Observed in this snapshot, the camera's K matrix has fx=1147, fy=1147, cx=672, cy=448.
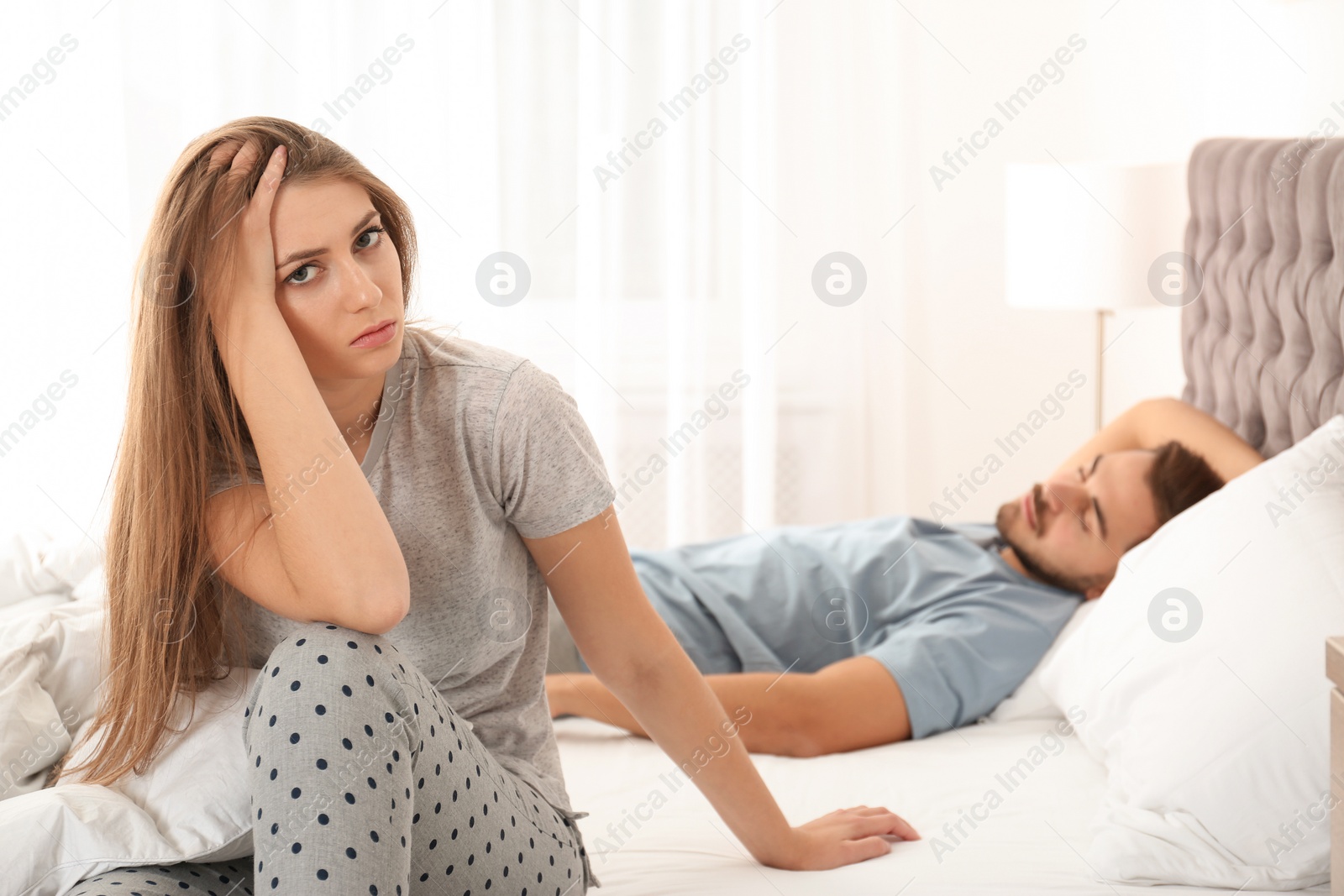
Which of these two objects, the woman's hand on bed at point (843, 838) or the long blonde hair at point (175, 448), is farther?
the woman's hand on bed at point (843, 838)

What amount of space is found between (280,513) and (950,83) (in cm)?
235

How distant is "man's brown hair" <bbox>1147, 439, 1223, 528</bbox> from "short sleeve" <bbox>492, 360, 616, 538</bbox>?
112 cm

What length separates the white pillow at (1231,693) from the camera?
45.5 inches

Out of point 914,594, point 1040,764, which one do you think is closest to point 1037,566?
point 914,594

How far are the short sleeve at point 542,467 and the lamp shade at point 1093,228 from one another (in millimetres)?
1507

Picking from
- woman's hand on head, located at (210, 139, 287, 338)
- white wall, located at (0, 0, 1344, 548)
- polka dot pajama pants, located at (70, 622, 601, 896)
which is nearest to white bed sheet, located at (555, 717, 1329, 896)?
polka dot pajama pants, located at (70, 622, 601, 896)

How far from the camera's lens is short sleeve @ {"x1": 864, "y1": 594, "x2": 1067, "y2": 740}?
1.59m

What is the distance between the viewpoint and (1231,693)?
122 cm

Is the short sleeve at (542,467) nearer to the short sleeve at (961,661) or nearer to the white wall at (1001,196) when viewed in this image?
the short sleeve at (961,661)

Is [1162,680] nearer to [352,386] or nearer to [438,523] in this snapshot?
[438,523]

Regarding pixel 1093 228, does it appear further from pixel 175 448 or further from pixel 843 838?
pixel 175 448

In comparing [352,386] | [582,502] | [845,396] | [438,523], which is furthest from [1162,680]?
[845,396]

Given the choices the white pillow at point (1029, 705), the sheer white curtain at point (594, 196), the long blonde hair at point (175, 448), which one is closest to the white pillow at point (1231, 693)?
the white pillow at point (1029, 705)

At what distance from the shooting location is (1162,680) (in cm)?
133
